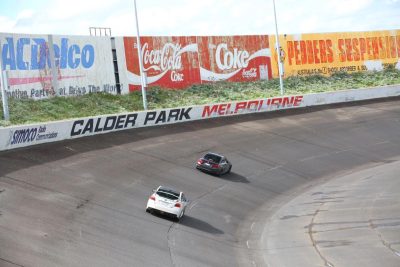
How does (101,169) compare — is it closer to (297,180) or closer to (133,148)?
(133,148)

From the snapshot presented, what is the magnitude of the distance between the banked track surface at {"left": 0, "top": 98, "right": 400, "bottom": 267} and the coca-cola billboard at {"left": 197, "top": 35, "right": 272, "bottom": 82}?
1081cm

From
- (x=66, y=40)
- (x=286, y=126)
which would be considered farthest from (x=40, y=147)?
(x=286, y=126)

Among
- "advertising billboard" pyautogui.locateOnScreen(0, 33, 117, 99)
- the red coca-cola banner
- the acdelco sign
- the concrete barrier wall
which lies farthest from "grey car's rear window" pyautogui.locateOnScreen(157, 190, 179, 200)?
the red coca-cola banner

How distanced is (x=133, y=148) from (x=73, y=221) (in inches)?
618

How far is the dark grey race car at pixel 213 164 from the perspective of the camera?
39000 millimetres

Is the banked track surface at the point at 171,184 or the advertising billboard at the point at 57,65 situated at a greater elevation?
the advertising billboard at the point at 57,65

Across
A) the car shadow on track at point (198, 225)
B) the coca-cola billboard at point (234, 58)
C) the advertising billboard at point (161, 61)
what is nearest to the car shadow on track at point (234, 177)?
the car shadow on track at point (198, 225)

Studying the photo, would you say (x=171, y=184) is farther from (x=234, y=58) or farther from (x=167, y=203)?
(x=234, y=58)

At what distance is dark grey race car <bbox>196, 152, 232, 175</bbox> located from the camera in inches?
1535

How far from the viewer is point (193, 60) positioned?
65375mm

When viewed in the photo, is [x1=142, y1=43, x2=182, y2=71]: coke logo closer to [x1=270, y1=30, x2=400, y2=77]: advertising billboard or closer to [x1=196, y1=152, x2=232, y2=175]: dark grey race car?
[x1=270, y1=30, x2=400, y2=77]: advertising billboard

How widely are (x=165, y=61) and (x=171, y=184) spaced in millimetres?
28647

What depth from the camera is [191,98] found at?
202 ft

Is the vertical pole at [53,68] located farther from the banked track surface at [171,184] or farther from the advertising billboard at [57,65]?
the banked track surface at [171,184]
